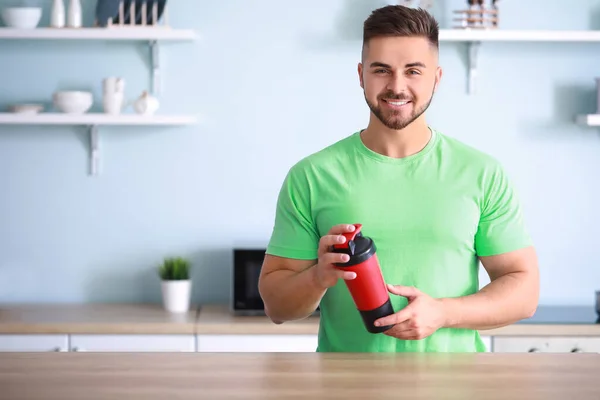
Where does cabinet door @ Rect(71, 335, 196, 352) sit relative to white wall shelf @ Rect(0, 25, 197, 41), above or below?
below

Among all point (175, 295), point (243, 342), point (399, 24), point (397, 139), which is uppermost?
point (399, 24)

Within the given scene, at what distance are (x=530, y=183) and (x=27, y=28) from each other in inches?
82.7

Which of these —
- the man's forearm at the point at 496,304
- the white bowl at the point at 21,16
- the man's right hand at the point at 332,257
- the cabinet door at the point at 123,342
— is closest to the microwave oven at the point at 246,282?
the cabinet door at the point at 123,342

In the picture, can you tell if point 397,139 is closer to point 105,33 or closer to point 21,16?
point 105,33

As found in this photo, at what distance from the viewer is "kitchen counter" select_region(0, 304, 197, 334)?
3109 millimetres

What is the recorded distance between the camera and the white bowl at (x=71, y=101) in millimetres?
3365

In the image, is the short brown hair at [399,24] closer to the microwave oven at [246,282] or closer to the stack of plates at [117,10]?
the microwave oven at [246,282]

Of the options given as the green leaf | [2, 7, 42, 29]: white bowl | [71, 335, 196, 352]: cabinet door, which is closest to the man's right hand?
[71, 335, 196, 352]: cabinet door

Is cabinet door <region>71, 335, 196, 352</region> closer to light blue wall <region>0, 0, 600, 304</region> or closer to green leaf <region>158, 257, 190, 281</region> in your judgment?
green leaf <region>158, 257, 190, 281</region>

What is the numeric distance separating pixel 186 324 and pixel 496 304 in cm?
161

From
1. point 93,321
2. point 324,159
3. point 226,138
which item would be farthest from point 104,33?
point 324,159

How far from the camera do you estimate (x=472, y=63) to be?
355cm

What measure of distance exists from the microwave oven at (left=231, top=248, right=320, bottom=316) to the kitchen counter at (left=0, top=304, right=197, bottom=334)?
18 centimetres

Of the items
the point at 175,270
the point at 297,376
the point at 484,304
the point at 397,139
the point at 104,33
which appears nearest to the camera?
the point at 297,376
